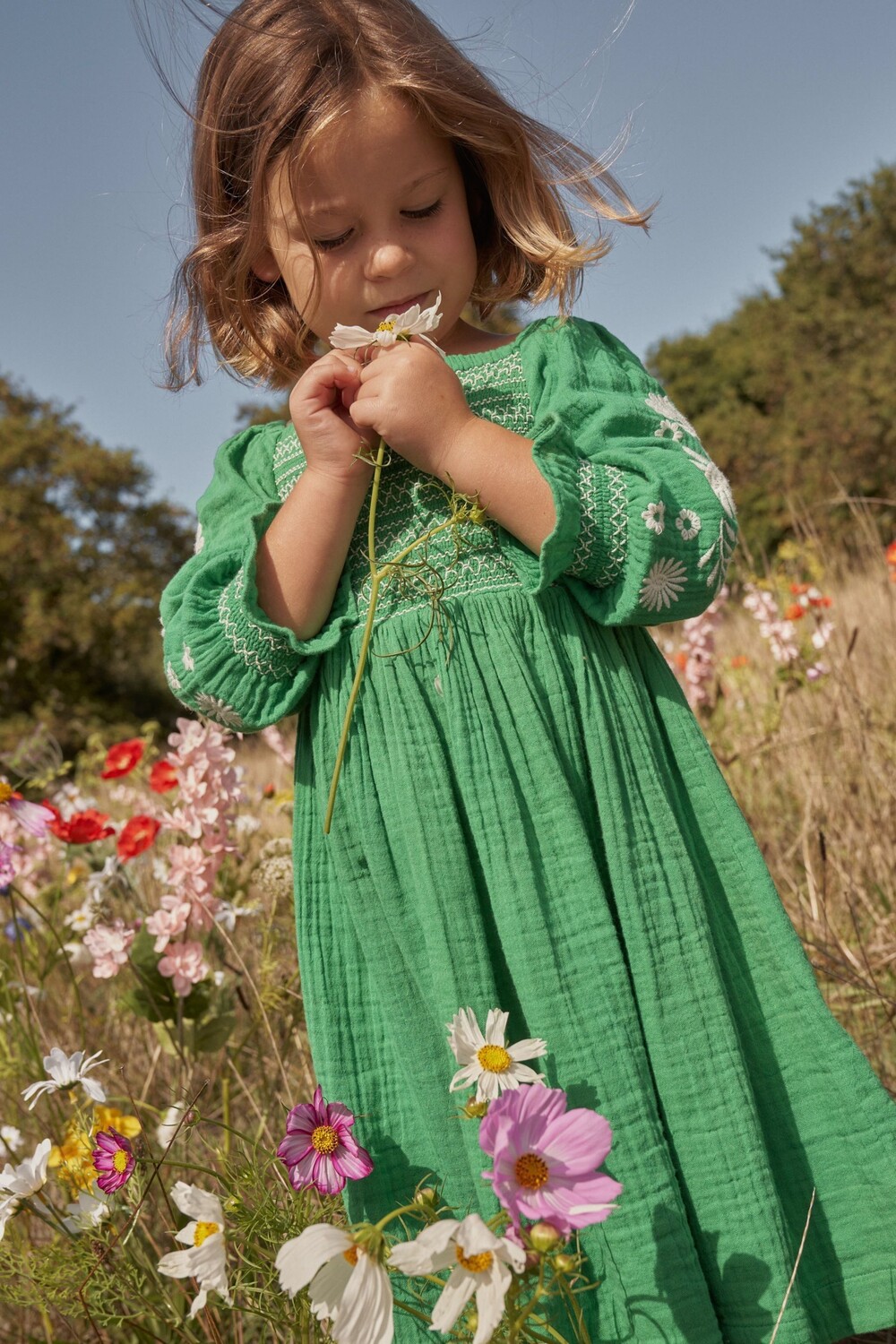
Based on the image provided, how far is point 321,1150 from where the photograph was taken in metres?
1.13

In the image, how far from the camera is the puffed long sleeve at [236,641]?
1.28 meters

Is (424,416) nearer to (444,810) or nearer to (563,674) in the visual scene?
(563,674)

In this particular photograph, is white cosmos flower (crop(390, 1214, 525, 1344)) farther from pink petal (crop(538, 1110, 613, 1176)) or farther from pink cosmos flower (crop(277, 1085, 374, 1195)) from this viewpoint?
pink cosmos flower (crop(277, 1085, 374, 1195))

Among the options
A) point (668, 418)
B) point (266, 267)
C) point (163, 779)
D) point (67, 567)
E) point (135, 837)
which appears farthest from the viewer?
point (67, 567)

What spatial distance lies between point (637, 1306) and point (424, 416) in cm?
97

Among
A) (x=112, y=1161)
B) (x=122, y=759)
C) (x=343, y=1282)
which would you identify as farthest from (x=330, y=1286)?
(x=122, y=759)

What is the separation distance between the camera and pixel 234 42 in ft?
4.70

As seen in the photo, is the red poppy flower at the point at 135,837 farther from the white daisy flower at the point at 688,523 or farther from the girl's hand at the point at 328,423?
the white daisy flower at the point at 688,523

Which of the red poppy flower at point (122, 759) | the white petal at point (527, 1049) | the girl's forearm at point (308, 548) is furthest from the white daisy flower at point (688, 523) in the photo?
the red poppy flower at point (122, 759)

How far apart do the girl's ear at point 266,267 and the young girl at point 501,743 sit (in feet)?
0.16

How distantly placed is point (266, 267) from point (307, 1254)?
4.04ft

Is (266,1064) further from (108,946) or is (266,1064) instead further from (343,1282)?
(343,1282)

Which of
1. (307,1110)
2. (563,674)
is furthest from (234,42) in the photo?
(307,1110)

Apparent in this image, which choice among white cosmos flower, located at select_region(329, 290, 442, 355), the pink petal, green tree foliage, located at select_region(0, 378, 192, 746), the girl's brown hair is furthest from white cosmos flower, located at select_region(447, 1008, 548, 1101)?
green tree foliage, located at select_region(0, 378, 192, 746)
